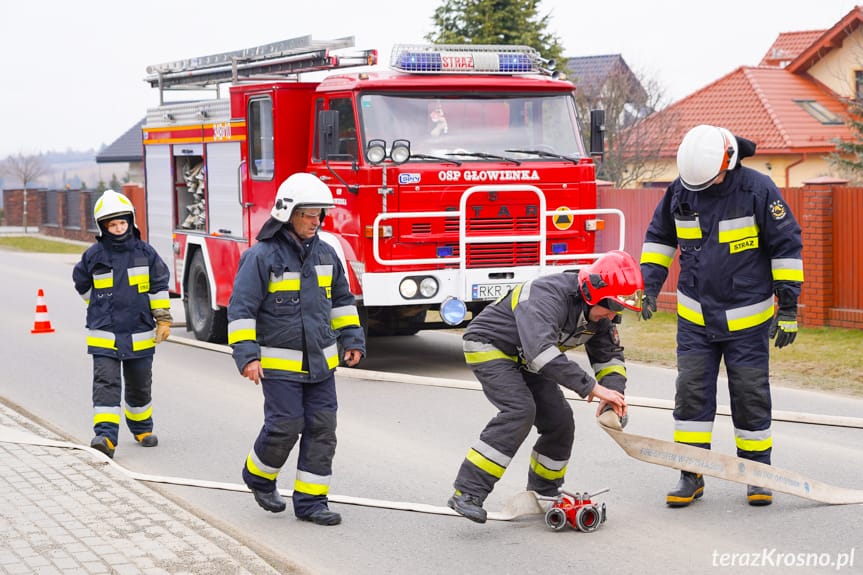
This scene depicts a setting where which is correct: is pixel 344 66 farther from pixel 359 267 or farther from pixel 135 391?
pixel 135 391

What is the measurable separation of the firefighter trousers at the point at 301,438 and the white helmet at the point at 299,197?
85cm

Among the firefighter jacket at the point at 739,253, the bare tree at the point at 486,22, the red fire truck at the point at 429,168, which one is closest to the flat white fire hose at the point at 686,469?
the firefighter jacket at the point at 739,253

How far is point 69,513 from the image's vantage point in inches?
247

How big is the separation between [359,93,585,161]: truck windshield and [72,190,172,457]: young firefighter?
3.40m

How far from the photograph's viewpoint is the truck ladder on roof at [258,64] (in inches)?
508

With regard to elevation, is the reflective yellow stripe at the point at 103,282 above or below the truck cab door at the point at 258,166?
below

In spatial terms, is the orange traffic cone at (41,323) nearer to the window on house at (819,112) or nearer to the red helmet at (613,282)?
the red helmet at (613,282)

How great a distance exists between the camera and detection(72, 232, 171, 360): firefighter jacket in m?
8.09

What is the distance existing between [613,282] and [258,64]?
908cm

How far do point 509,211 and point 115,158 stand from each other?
48.1 m

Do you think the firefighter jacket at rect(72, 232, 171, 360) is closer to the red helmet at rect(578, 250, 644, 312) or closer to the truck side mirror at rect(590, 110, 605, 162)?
the red helmet at rect(578, 250, 644, 312)

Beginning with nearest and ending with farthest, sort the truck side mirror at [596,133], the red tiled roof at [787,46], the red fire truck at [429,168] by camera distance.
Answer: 1. the red fire truck at [429,168]
2. the truck side mirror at [596,133]
3. the red tiled roof at [787,46]

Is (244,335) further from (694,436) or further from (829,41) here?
(829,41)

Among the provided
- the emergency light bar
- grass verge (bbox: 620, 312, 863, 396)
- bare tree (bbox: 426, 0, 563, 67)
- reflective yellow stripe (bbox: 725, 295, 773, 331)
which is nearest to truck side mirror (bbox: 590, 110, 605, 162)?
the emergency light bar
